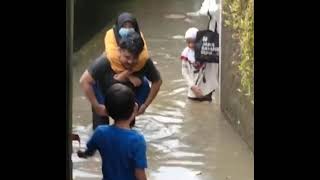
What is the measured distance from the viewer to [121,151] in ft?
11.3

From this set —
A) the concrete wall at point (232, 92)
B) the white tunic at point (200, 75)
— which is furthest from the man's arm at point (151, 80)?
the white tunic at point (200, 75)

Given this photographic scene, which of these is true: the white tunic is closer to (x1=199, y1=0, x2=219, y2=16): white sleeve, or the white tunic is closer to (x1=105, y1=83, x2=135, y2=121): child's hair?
(x1=199, y1=0, x2=219, y2=16): white sleeve

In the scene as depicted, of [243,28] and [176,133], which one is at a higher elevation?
[243,28]

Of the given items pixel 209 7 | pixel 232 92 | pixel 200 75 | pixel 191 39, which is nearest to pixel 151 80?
pixel 191 39

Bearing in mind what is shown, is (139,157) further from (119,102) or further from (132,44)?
(132,44)

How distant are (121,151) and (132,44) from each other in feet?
1.77

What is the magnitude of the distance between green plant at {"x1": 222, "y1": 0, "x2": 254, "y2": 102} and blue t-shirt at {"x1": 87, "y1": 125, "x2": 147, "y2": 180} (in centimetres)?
147

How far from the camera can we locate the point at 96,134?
3486mm

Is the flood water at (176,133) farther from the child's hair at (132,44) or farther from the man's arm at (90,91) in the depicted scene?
the child's hair at (132,44)

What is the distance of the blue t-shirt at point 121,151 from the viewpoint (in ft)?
11.2
